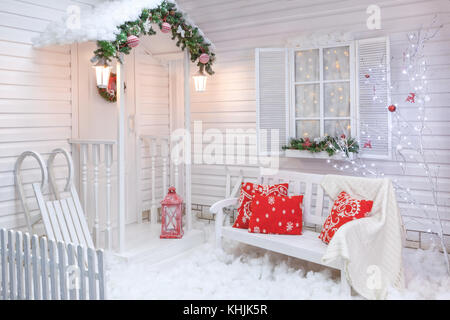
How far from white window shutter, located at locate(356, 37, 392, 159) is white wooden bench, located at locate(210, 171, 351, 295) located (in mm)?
729

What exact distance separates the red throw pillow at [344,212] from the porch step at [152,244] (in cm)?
158

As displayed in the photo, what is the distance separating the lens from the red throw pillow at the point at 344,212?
339cm

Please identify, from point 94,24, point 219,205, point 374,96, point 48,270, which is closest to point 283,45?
point 374,96

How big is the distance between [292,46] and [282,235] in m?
2.18

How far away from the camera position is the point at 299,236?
3.80 metres

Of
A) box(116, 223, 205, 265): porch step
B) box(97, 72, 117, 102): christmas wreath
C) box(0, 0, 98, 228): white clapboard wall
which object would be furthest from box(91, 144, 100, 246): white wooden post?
box(97, 72, 117, 102): christmas wreath

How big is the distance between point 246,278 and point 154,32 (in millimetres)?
2472

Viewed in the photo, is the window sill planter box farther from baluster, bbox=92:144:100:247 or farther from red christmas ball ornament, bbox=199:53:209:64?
baluster, bbox=92:144:100:247

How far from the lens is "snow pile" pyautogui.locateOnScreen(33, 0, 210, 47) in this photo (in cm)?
353

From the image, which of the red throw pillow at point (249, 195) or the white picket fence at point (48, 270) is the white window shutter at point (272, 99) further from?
the white picket fence at point (48, 270)

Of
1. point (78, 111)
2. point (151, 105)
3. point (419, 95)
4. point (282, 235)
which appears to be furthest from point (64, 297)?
point (419, 95)

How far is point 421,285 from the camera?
3.36 metres

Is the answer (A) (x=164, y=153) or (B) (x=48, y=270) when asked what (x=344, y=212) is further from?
(A) (x=164, y=153)
